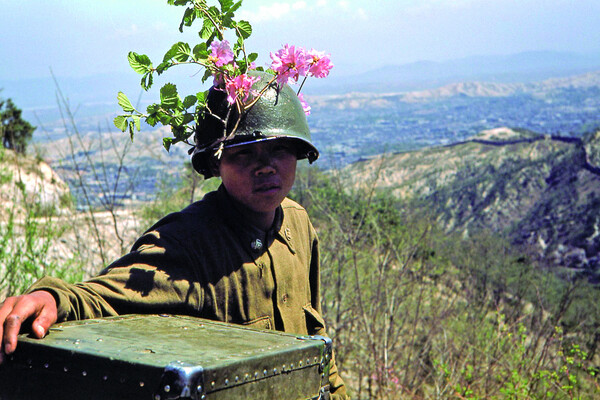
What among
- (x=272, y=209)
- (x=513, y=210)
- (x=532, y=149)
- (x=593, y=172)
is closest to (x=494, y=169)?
(x=532, y=149)

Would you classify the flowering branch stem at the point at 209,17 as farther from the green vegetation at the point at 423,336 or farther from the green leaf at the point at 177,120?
the green vegetation at the point at 423,336

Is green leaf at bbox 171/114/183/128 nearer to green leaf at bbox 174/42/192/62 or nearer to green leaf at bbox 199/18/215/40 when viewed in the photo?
green leaf at bbox 174/42/192/62

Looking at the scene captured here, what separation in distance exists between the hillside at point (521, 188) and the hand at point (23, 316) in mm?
37241

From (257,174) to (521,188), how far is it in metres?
65.2

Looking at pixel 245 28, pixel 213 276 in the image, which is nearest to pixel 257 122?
pixel 245 28

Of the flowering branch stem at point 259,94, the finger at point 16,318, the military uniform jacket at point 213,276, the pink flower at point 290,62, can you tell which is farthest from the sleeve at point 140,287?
the pink flower at point 290,62

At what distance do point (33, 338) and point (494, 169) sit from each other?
239 ft

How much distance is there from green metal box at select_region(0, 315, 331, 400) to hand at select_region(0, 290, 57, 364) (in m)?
0.04

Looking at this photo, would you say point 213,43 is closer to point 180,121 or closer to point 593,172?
point 180,121

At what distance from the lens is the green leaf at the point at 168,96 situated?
237cm

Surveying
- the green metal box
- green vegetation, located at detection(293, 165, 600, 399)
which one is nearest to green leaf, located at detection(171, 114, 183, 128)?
the green metal box

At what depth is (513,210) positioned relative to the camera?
2378 inches

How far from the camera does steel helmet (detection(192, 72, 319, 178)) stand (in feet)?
8.07

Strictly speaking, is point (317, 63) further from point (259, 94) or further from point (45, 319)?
point (45, 319)
